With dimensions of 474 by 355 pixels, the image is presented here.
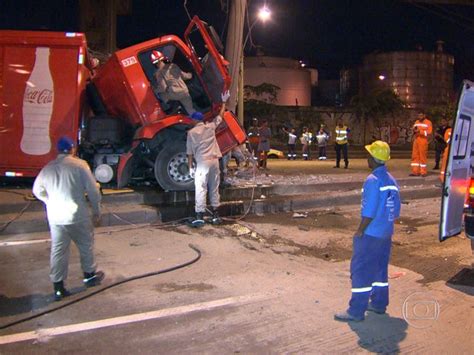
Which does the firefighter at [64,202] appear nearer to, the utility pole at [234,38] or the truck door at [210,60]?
the truck door at [210,60]

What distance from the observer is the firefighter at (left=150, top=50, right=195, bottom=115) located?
9.12 metres

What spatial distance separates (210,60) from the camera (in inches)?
369

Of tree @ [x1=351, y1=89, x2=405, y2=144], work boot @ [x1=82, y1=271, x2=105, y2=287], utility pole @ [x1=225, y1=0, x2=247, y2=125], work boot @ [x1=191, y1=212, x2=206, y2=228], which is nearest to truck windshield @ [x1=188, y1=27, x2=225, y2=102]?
utility pole @ [x1=225, y1=0, x2=247, y2=125]

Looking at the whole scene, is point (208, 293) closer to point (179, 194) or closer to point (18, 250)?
point (18, 250)

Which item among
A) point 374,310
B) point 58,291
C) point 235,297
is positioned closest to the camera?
point 374,310

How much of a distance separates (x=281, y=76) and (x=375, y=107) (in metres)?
8.85

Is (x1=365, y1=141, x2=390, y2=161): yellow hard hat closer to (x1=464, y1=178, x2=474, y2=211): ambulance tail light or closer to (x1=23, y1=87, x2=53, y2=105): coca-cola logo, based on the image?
(x1=464, y1=178, x2=474, y2=211): ambulance tail light

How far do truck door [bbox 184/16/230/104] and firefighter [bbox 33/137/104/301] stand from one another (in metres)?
4.48

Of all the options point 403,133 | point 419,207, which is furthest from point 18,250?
point 403,133

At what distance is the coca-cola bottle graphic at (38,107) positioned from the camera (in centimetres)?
926

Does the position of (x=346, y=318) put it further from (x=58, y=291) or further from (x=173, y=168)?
(x=173, y=168)

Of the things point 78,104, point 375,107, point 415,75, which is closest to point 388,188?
point 78,104

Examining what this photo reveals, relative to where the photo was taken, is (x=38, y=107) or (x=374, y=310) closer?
(x=374, y=310)

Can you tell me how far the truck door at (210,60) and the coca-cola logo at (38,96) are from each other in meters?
2.72
